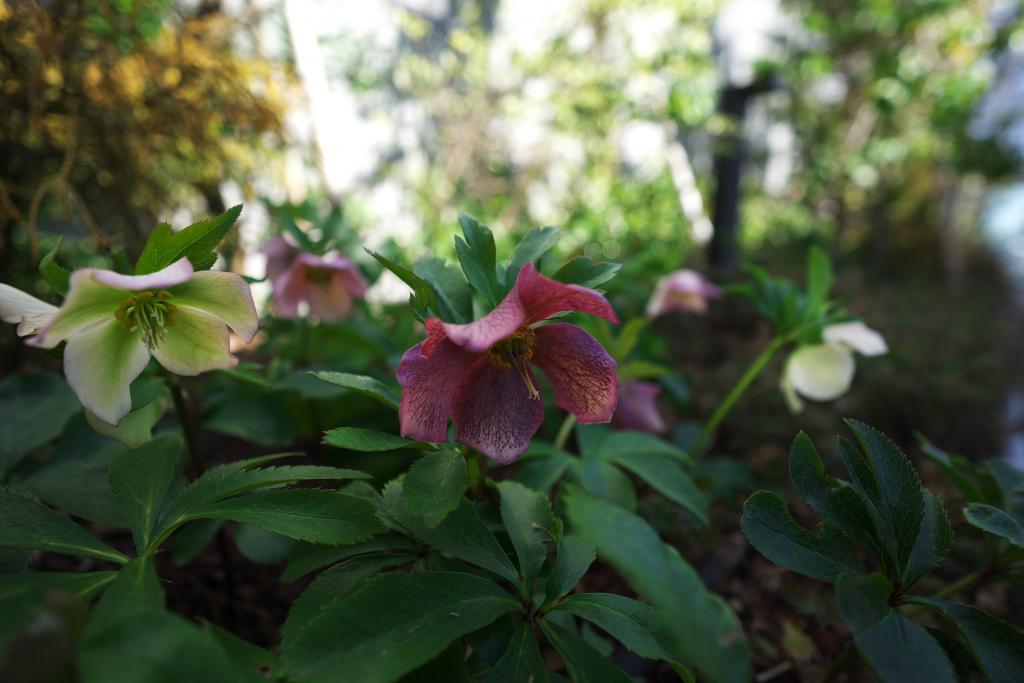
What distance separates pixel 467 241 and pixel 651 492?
79 cm

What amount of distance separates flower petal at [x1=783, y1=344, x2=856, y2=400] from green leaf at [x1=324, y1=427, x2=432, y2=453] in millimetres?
667

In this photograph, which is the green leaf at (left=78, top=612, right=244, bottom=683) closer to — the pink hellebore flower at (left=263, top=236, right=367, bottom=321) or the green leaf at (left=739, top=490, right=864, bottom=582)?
the green leaf at (left=739, top=490, right=864, bottom=582)

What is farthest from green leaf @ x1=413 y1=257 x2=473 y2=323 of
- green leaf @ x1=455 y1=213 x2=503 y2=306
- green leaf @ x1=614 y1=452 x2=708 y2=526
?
green leaf @ x1=614 y1=452 x2=708 y2=526

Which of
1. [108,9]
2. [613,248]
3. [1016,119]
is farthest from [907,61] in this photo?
[108,9]

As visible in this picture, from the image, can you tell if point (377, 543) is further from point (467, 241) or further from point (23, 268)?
point (23, 268)

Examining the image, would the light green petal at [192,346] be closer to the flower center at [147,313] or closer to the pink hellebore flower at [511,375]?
the flower center at [147,313]

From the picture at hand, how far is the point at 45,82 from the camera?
1.06 meters

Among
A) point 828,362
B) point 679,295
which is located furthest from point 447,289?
point 679,295

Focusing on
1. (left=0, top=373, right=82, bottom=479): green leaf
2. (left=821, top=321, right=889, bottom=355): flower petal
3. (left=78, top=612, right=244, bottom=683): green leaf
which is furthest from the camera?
(left=821, top=321, right=889, bottom=355): flower petal

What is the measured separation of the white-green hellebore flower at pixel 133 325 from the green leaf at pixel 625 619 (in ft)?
1.12

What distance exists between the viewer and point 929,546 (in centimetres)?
47

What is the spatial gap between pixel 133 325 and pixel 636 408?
2.30ft

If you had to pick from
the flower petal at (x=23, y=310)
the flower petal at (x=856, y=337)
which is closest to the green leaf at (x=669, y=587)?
the flower petal at (x=23, y=310)

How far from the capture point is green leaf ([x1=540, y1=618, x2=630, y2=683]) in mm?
414
